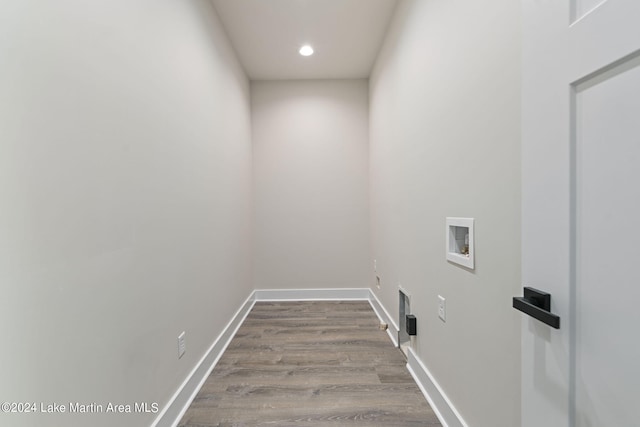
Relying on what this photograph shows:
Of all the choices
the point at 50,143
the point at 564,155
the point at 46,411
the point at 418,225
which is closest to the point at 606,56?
the point at 564,155

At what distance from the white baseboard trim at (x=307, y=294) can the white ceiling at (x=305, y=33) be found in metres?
2.67

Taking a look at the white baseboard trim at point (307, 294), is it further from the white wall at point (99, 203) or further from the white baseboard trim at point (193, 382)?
the white wall at point (99, 203)

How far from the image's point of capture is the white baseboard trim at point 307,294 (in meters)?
3.23

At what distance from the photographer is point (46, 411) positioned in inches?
29.0

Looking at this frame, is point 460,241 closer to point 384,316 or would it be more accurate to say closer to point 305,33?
point 384,316

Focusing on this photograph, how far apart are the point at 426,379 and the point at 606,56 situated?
1.68 metres

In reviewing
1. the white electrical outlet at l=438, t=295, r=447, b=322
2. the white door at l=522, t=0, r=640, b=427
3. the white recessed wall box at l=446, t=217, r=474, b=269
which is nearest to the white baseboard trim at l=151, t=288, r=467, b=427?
the white electrical outlet at l=438, t=295, r=447, b=322

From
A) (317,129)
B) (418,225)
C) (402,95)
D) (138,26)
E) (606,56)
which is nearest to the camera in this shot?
(606,56)

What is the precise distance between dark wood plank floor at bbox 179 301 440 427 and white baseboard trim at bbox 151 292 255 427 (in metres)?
0.04

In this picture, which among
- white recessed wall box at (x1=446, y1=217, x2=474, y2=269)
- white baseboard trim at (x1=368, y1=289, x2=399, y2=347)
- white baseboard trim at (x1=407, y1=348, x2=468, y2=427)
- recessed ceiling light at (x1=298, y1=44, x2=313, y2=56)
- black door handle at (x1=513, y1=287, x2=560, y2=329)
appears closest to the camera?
black door handle at (x1=513, y1=287, x2=560, y2=329)

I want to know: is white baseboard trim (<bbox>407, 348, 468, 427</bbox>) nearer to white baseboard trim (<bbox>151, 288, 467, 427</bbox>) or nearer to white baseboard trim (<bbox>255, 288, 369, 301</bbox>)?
white baseboard trim (<bbox>151, 288, 467, 427</bbox>)

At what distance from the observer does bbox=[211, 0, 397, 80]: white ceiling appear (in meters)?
2.05

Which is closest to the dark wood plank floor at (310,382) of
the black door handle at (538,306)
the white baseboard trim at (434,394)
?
the white baseboard trim at (434,394)

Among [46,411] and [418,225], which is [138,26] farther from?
[418,225]
